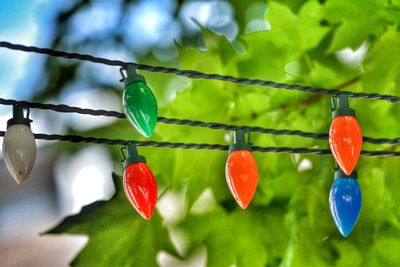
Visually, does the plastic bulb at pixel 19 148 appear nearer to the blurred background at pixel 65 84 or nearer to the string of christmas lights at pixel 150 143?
the string of christmas lights at pixel 150 143

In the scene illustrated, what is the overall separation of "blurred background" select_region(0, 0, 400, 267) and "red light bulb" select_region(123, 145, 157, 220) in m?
0.49

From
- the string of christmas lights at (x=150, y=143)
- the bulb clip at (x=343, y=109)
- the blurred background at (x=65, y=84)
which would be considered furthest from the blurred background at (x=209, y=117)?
the bulb clip at (x=343, y=109)

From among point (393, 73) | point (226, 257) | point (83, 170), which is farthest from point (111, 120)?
point (393, 73)

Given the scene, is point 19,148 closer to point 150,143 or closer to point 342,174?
point 150,143

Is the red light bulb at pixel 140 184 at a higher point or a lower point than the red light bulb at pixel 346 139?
lower


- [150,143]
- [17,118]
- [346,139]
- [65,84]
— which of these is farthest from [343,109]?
[65,84]

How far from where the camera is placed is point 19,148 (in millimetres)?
1118

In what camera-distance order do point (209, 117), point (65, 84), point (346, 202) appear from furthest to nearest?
point (209, 117), point (65, 84), point (346, 202)

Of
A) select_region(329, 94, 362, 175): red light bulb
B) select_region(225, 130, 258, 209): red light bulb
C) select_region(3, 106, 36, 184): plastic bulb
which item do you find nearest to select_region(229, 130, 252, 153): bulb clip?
select_region(225, 130, 258, 209): red light bulb

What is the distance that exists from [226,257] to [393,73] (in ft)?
2.20

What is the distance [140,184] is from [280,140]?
28.8 inches

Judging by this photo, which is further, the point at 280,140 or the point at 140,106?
the point at 280,140

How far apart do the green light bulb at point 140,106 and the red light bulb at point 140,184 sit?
9 centimetres

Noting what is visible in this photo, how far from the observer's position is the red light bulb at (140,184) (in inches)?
48.4
